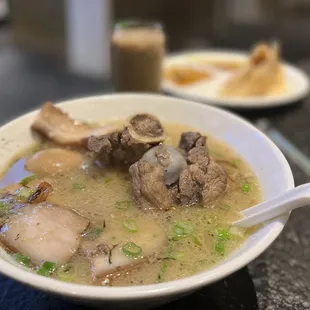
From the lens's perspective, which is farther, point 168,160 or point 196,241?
point 168,160

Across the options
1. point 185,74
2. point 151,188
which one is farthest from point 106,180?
point 185,74

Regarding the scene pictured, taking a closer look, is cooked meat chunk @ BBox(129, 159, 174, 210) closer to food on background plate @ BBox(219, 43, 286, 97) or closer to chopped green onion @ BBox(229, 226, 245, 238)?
chopped green onion @ BBox(229, 226, 245, 238)

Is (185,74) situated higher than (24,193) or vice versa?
(24,193)

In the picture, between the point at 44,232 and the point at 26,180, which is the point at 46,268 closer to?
the point at 44,232

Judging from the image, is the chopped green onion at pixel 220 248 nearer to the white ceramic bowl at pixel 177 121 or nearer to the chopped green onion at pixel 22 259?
the white ceramic bowl at pixel 177 121

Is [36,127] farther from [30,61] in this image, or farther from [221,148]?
[30,61]

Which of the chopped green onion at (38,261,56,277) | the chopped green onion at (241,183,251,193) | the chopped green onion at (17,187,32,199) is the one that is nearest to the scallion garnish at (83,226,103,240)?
the chopped green onion at (38,261,56,277)

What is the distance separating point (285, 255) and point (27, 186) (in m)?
0.79

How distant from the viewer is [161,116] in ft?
5.26

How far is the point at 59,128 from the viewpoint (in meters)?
1.42

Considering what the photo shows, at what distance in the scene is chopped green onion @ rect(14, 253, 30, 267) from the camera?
0.95m

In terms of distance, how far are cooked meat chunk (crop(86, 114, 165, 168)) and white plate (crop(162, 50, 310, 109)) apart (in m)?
1.05

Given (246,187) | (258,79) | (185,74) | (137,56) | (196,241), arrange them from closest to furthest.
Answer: (196,241) → (246,187) → (137,56) → (258,79) → (185,74)

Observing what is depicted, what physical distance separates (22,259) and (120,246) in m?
0.22
